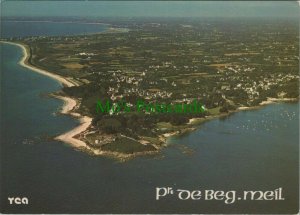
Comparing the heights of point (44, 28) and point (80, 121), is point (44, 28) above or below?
above

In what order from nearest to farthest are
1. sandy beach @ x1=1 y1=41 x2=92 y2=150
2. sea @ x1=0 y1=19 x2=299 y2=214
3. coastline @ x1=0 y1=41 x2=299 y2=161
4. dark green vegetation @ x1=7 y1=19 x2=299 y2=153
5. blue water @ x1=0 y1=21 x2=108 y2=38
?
sea @ x1=0 y1=19 x2=299 y2=214 → blue water @ x1=0 y1=21 x2=108 y2=38 → coastline @ x1=0 y1=41 x2=299 y2=161 → dark green vegetation @ x1=7 y1=19 x2=299 y2=153 → sandy beach @ x1=1 y1=41 x2=92 y2=150

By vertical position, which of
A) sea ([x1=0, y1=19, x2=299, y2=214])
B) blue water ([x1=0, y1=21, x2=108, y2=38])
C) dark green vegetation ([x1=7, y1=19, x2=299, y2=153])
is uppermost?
blue water ([x1=0, y1=21, x2=108, y2=38])

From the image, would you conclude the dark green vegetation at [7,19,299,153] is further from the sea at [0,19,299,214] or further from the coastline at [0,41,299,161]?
the sea at [0,19,299,214]

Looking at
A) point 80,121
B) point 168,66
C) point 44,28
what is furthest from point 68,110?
point 168,66

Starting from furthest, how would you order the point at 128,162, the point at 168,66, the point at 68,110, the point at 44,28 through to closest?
the point at 168,66 < the point at 68,110 < the point at 44,28 < the point at 128,162

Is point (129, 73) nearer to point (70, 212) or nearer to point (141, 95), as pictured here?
point (141, 95)

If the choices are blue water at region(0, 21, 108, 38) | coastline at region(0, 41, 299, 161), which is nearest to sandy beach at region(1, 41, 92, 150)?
coastline at region(0, 41, 299, 161)

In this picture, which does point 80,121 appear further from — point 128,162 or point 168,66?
point 168,66

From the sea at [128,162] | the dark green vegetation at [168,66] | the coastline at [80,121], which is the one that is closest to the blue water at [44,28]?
the sea at [128,162]
